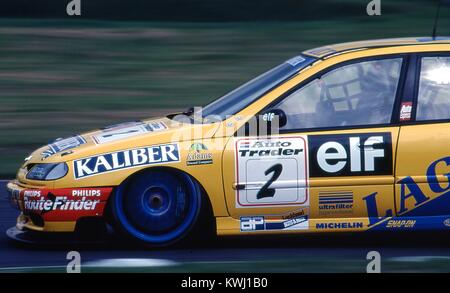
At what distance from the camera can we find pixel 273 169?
6.52 m

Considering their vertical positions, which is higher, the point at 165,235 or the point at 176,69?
the point at 176,69

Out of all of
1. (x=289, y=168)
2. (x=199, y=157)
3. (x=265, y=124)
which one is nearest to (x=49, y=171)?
(x=199, y=157)

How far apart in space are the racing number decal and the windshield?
0.41 metres

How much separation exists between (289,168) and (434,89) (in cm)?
121

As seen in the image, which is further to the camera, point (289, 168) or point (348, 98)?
point (348, 98)

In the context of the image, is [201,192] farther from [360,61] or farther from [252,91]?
[360,61]

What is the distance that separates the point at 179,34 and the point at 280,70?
7697 millimetres

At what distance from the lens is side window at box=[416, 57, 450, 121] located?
21.9ft

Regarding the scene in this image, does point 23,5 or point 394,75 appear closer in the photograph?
point 394,75

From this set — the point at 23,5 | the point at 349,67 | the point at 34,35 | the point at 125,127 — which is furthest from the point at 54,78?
the point at 349,67

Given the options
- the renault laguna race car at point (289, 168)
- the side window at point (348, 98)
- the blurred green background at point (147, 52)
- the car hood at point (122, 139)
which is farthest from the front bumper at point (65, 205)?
the blurred green background at point (147, 52)
